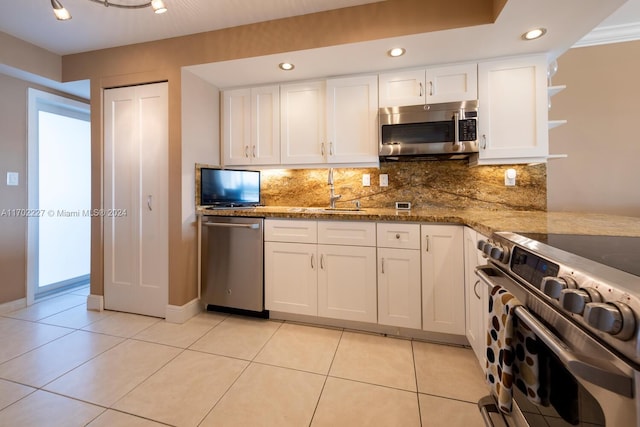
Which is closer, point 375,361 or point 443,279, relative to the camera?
point 375,361

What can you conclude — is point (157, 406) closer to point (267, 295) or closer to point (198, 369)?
point (198, 369)

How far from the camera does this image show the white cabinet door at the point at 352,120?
8.10ft

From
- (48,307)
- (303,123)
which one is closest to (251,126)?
(303,123)

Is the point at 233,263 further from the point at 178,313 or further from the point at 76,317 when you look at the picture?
the point at 76,317

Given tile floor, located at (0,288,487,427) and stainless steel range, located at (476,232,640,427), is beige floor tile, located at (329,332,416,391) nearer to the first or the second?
tile floor, located at (0,288,487,427)

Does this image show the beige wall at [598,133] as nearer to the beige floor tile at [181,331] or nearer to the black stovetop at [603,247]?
the black stovetop at [603,247]

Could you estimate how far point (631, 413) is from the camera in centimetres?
53

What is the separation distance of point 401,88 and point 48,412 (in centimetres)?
306

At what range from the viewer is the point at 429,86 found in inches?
91.9

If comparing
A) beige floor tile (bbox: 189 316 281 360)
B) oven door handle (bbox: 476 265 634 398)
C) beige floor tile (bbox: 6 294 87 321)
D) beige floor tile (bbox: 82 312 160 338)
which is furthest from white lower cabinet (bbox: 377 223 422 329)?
beige floor tile (bbox: 6 294 87 321)

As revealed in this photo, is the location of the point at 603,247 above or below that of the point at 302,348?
above

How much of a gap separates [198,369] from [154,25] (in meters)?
2.55

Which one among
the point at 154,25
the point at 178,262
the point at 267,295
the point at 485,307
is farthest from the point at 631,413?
the point at 154,25

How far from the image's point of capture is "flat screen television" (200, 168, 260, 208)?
8.55ft
